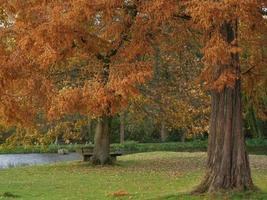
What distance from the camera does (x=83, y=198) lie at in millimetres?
13906

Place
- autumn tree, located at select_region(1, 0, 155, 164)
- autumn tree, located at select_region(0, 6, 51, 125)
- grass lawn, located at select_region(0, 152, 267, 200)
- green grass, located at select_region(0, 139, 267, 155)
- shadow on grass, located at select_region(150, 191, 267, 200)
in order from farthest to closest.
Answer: green grass, located at select_region(0, 139, 267, 155) < grass lawn, located at select_region(0, 152, 267, 200) < shadow on grass, located at select_region(150, 191, 267, 200) < autumn tree, located at select_region(0, 6, 51, 125) < autumn tree, located at select_region(1, 0, 155, 164)

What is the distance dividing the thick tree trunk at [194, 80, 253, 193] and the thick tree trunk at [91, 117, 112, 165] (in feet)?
38.9

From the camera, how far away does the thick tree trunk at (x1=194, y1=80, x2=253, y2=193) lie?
42.5ft

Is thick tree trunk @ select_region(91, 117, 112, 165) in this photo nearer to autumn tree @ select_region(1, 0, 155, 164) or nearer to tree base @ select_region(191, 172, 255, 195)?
tree base @ select_region(191, 172, 255, 195)

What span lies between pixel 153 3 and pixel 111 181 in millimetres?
8694

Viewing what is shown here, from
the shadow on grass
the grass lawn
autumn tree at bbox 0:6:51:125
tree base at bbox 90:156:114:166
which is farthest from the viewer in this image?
tree base at bbox 90:156:114:166

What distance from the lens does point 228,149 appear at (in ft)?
42.7

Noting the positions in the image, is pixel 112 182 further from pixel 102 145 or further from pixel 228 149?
pixel 102 145

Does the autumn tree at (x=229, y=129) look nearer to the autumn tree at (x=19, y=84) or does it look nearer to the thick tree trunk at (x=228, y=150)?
the thick tree trunk at (x=228, y=150)

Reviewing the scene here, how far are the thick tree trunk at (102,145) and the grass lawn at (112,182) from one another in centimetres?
54

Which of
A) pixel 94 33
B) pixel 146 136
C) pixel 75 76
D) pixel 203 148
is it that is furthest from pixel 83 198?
pixel 146 136

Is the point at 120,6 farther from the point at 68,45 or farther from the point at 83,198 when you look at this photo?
the point at 83,198

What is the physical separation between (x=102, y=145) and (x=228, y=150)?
12610mm

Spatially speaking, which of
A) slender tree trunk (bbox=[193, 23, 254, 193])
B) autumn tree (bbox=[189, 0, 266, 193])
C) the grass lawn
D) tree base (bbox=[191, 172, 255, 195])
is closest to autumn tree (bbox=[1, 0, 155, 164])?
autumn tree (bbox=[189, 0, 266, 193])
